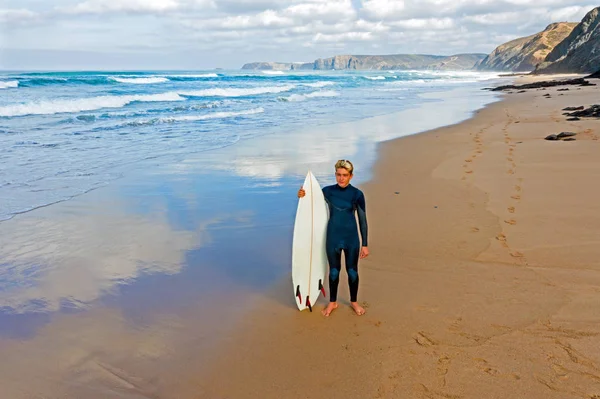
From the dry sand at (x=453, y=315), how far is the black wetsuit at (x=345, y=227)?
0.32 meters

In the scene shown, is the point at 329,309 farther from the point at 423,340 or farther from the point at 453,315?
the point at 453,315

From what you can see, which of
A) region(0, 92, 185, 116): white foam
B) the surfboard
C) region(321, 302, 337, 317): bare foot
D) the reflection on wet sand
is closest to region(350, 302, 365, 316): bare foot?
region(321, 302, 337, 317): bare foot

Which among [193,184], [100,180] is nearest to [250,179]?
[193,184]

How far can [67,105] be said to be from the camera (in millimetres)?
24531

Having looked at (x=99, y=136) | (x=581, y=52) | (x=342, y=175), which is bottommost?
(x=99, y=136)

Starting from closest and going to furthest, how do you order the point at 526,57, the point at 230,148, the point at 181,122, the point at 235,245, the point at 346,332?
the point at 346,332
the point at 235,245
the point at 230,148
the point at 181,122
the point at 526,57

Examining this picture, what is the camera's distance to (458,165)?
363 inches

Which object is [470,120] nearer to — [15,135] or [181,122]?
[181,122]

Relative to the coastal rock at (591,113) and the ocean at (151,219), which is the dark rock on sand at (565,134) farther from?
the ocean at (151,219)

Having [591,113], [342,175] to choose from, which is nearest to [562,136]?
[591,113]

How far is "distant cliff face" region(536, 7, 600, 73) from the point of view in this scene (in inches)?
2260

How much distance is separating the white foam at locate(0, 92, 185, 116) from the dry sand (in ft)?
66.5

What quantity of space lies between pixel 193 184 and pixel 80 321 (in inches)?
181

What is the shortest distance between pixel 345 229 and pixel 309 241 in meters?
0.36
